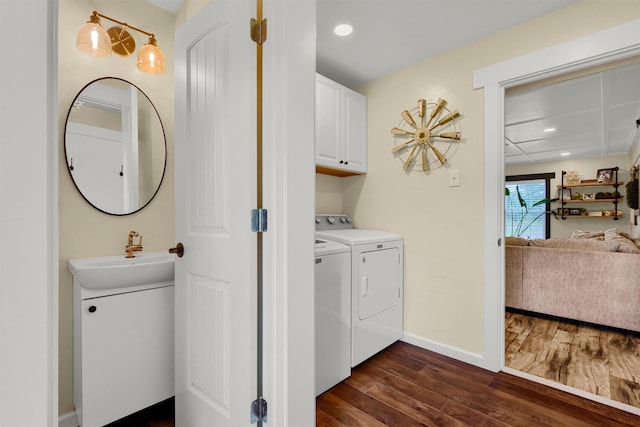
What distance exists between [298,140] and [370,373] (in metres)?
1.73

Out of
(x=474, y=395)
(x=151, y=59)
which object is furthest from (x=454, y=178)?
(x=151, y=59)

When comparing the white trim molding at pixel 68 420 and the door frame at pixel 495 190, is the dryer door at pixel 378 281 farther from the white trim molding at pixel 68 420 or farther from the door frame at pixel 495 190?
the white trim molding at pixel 68 420

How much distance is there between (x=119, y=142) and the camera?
1.76 m

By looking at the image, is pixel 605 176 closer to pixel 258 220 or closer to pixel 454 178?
pixel 454 178

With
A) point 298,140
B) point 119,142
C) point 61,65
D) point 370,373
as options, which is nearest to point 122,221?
point 119,142

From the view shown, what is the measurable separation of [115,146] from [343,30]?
5.41 ft

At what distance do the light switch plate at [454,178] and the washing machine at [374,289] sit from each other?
61 centimetres

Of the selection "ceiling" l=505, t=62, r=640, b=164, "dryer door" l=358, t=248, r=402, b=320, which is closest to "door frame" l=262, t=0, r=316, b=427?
"dryer door" l=358, t=248, r=402, b=320

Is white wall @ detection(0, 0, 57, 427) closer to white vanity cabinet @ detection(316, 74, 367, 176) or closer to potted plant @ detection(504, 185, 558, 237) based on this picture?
white vanity cabinet @ detection(316, 74, 367, 176)

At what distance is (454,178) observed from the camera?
91.0 inches

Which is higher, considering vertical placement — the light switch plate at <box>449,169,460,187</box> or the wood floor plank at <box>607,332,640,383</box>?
the light switch plate at <box>449,169,460,187</box>

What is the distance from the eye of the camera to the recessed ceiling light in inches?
80.4

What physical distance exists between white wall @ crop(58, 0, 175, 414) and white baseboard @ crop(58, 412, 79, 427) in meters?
0.02

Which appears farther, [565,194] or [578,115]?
[565,194]
